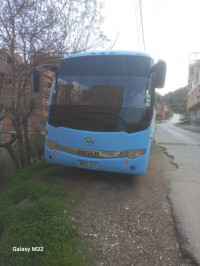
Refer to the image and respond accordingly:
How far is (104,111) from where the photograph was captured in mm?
3514

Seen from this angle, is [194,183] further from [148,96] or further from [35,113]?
[35,113]

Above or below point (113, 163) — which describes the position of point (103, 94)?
above

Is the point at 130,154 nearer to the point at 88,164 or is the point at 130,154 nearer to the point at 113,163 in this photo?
the point at 113,163

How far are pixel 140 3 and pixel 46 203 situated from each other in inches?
291

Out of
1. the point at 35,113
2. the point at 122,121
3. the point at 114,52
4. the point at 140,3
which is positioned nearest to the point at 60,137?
the point at 122,121

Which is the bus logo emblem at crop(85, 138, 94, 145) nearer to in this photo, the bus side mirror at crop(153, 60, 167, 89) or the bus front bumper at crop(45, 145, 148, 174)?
the bus front bumper at crop(45, 145, 148, 174)

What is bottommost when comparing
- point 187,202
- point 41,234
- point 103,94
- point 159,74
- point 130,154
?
point 187,202

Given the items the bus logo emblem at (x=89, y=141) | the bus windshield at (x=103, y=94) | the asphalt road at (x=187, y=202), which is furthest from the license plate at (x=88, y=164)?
the asphalt road at (x=187, y=202)

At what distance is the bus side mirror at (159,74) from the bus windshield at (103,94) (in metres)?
0.16

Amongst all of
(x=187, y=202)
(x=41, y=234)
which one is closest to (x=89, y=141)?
(x=41, y=234)

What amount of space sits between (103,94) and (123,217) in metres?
2.25

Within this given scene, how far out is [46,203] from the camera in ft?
9.15

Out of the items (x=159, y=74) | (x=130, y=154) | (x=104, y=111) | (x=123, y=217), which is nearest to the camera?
(x=123, y=217)

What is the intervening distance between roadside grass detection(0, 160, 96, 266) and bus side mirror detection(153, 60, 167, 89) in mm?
2900
